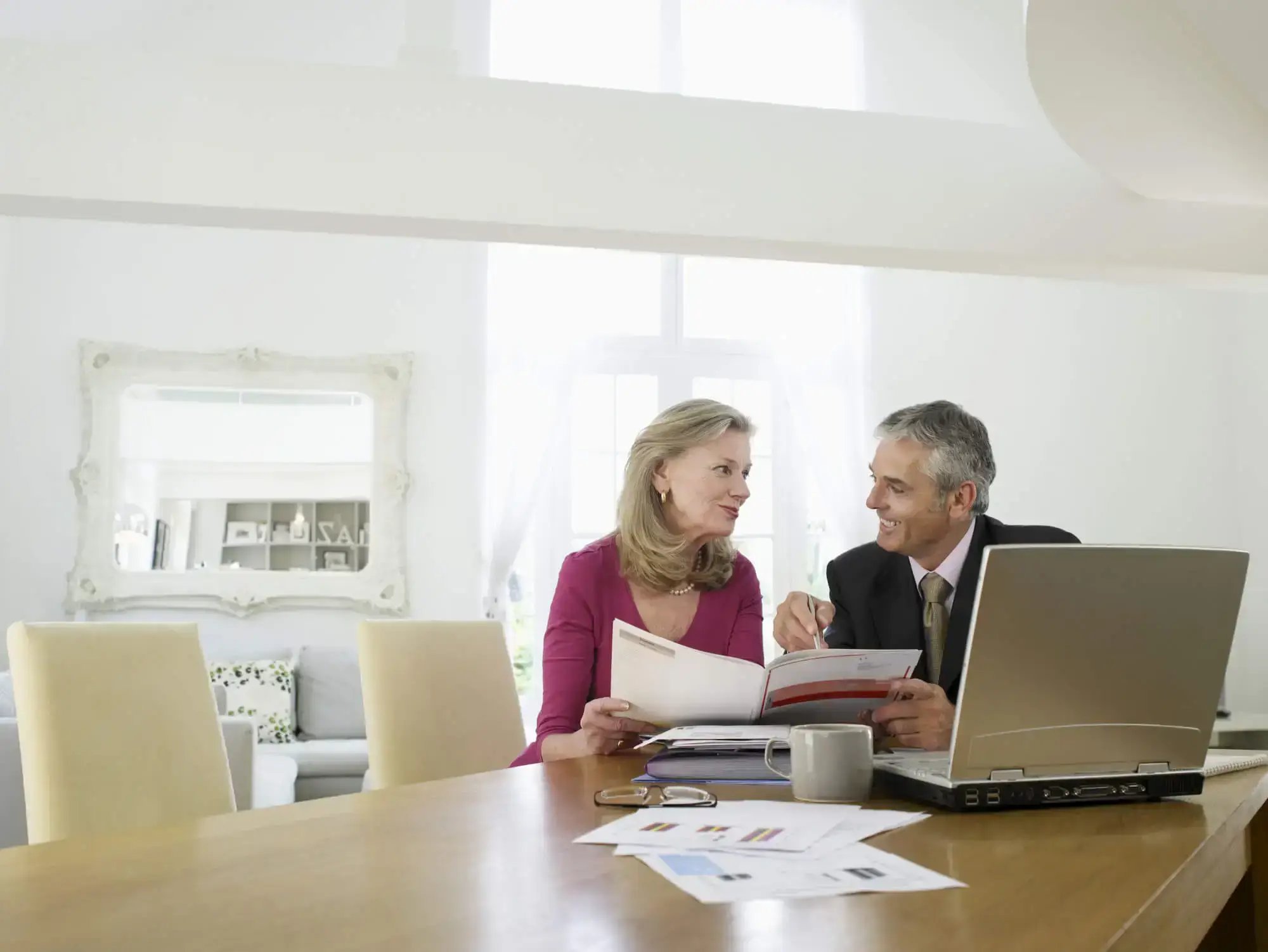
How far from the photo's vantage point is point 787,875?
817 mm

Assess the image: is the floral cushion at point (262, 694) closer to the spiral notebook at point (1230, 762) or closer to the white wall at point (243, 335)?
the white wall at point (243, 335)

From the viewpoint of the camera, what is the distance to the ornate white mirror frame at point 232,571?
5.73 meters

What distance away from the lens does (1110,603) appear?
111 cm

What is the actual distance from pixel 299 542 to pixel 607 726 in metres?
4.63

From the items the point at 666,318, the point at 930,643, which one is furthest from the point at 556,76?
the point at 930,643

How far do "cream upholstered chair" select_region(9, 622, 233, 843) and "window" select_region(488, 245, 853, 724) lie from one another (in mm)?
4084

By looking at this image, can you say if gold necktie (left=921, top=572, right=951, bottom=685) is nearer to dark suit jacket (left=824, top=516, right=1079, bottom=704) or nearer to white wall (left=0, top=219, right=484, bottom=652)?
dark suit jacket (left=824, top=516, right=1079, bottom=704)

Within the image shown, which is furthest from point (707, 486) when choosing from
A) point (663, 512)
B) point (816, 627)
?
point (816, 627)

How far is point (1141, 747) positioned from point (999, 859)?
380 mm

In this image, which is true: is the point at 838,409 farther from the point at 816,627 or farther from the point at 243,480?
the point at 816,627

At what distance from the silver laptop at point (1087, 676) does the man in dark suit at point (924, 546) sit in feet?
2.64

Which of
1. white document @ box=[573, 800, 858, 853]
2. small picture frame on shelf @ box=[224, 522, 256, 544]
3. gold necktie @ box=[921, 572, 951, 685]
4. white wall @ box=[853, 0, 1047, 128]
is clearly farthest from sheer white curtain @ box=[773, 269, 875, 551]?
white document @ box=[573, 800, 858, 853]

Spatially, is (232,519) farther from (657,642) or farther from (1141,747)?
(1141,747)

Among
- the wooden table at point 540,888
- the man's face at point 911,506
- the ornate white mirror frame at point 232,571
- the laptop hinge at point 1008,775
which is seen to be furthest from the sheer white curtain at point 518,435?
the laptop hinge at point 1008,775
